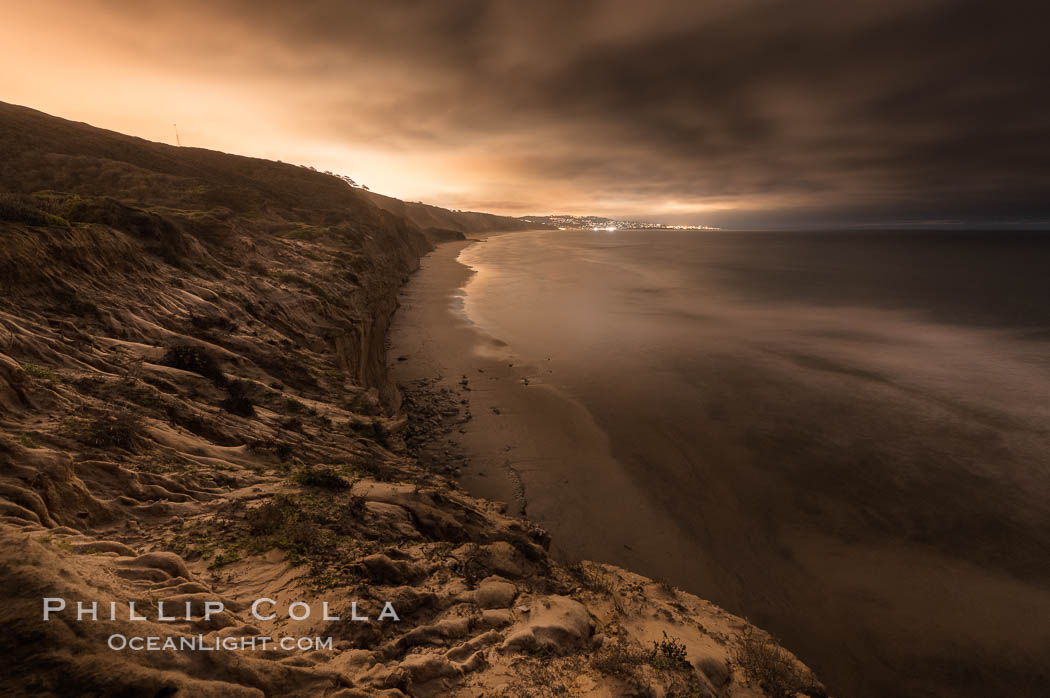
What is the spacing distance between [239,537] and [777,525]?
1427 cm

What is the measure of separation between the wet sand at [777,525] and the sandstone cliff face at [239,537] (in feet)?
8.20

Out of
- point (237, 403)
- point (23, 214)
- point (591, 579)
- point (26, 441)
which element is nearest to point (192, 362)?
point (237, 403)

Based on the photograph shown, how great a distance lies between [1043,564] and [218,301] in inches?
1068

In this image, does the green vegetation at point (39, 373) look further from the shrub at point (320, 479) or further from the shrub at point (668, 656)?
the shrub at point (668, 656)

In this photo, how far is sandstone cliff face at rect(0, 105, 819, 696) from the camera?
373 centimetres

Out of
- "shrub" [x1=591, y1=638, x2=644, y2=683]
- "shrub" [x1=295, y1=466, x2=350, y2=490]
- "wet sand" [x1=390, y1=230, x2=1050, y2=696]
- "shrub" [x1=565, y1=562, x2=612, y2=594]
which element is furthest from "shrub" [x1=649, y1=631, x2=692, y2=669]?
"shrub" [x1=295, y1=466, x2=350, y2=490]

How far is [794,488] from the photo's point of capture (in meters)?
14.0

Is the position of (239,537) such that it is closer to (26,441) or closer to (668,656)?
(26,441)

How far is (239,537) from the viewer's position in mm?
5789

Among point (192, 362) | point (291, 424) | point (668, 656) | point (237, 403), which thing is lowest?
point (668, 656)

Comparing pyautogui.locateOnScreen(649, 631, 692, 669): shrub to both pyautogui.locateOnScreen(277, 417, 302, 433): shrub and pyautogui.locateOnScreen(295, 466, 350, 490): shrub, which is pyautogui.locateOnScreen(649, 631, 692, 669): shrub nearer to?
pyautogui.locateOnScreen(295, 466, 350, 490): shrub

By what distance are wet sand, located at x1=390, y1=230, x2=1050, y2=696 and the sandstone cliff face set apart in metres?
2.50

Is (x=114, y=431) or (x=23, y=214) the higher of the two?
(x=23, y=214)

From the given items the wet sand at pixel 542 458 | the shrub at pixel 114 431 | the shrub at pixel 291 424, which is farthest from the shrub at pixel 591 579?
the shrub at pixel 114 431
